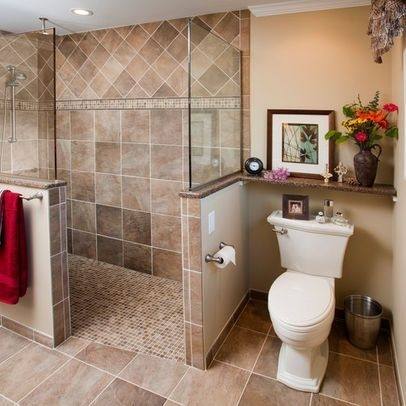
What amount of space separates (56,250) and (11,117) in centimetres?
106

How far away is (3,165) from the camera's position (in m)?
2.45


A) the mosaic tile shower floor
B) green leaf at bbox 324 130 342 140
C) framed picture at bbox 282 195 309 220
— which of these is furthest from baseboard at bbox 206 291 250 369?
green leaf at bbox 324 130 342 140

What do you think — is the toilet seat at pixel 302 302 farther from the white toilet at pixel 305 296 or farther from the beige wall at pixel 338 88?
the beige wall at pixel 338 88

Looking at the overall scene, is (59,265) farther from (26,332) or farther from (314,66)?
(314,66)

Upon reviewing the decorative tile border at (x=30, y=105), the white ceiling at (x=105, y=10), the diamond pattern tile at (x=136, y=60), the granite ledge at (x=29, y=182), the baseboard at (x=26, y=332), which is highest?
the white ceiling at (x=105, y=10)

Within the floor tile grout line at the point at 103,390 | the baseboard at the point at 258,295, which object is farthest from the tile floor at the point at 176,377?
the baseboard at the point at 258,295

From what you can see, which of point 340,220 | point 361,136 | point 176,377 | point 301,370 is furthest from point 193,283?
point 361,136

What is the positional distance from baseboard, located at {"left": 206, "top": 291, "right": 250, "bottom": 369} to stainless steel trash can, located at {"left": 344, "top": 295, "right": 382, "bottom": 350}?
76 centimetres

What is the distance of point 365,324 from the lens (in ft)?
7.47

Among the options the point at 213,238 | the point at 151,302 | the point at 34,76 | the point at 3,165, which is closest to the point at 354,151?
the point at 213,238

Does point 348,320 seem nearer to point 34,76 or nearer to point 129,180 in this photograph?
point 129,180

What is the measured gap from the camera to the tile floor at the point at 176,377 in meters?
1.89

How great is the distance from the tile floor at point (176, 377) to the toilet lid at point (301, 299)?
0.43 metres

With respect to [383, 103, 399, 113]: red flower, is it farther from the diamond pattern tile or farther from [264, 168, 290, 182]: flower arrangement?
the diamond pattern tile
